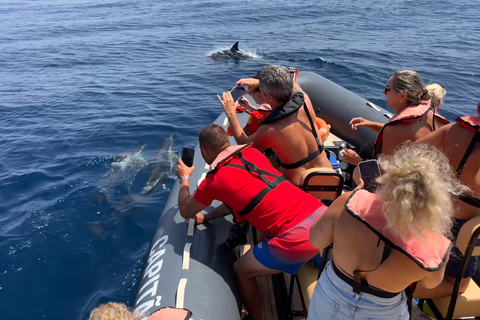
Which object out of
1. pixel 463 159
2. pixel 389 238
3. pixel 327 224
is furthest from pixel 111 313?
pixel 463 159

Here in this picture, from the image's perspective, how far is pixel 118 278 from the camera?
14.5 feet

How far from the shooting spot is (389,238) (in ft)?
4.99

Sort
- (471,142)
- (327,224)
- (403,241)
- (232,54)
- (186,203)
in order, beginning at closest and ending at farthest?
(403,241) → (327,224) → (471,142) → (186,203) → (232,54)

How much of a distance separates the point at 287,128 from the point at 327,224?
1349 mm

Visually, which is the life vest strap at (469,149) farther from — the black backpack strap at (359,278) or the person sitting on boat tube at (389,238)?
the black backpack strap at (359,278)

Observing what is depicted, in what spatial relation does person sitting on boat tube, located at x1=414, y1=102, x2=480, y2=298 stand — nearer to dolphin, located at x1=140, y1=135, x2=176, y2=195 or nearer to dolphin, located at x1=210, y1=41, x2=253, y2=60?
dolphin, located at x1=140, y1=135, x2=176, y2=195

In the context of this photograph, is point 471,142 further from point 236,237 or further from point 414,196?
point 236,237

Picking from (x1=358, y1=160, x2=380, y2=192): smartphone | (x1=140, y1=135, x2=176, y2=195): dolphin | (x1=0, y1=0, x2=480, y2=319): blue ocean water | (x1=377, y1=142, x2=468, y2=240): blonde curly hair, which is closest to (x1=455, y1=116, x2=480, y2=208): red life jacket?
(x1=358, y1=160, x2=380, y2=192): smartphone

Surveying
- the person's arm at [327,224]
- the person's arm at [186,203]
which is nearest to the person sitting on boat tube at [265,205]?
the person's arm at [186,203]

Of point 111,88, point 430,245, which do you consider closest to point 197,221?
point 430,245

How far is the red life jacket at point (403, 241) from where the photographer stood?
4.95 ft

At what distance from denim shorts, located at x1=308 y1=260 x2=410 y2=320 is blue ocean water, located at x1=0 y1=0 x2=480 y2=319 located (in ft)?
9.72

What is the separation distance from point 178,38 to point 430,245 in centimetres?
1803

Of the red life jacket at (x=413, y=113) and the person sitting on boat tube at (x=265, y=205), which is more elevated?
the red life jacket at (x=413, y=113)
